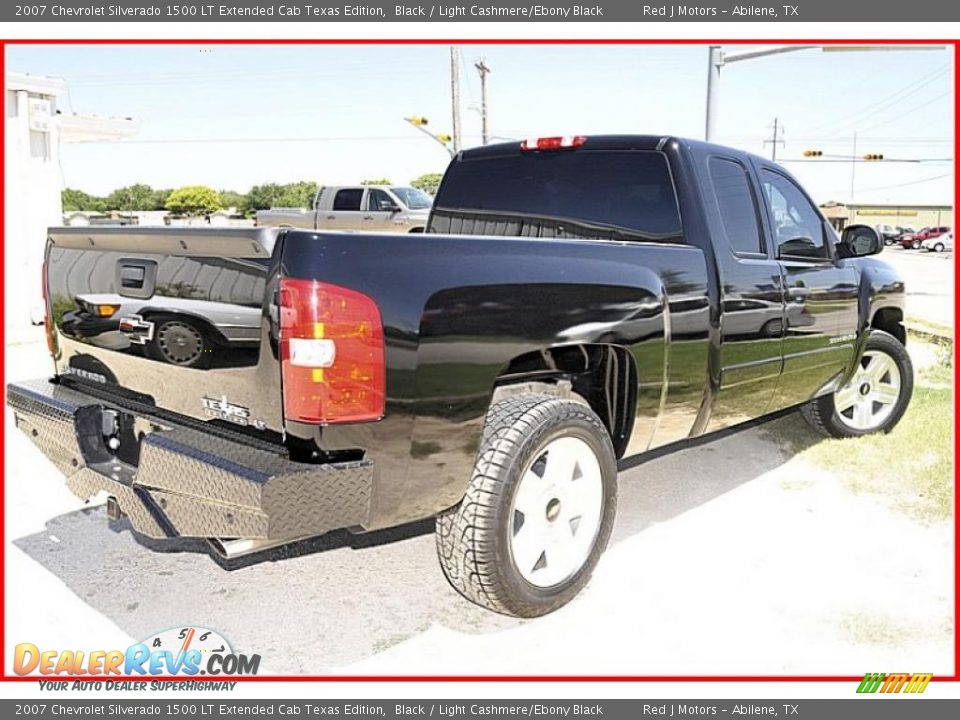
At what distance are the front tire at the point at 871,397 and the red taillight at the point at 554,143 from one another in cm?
282

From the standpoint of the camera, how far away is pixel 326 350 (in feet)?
8.95

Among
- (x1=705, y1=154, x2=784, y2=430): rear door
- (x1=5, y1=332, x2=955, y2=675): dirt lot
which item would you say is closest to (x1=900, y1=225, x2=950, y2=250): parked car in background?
(x1=705, y1=154, x2=784, y2=430): rear door

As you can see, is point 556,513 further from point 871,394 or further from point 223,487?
point 871,394

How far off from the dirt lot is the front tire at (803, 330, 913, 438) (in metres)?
1.29

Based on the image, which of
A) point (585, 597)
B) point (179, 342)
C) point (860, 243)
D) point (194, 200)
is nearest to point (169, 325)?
point (179, 342)

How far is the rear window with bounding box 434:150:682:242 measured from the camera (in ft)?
14.3

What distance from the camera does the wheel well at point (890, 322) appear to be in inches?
249

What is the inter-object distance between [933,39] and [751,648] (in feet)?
12.8

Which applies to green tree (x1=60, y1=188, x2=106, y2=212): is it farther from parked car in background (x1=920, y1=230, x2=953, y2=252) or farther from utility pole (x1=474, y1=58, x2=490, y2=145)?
parked car in background (x1=920, y1=230, x2=953, y2=252)

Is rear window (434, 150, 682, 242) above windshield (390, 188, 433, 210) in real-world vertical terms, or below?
above

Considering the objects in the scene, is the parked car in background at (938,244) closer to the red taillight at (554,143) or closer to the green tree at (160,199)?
the green tree at (160,199)

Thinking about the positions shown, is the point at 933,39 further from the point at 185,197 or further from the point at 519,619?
the point at 185,197

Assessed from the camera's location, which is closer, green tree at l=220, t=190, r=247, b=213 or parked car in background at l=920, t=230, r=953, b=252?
parked car in background at l=920, t=230, r=953, b=252

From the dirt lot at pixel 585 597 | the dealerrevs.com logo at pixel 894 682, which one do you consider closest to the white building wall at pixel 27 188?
the dirt lot at pixel 585 597
